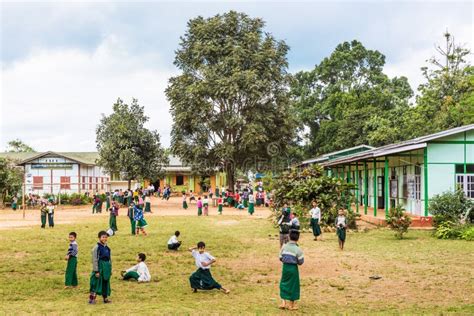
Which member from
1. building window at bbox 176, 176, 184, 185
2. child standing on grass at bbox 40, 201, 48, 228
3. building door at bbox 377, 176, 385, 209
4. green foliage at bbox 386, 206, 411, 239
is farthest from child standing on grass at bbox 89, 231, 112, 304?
building window at bbox 176, 176, 184, 185

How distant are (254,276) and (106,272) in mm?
4127

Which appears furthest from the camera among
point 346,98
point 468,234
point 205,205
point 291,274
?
point 346,98

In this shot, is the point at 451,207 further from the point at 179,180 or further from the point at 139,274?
the point at 179,180

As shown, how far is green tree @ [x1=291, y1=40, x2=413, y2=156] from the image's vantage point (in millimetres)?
59219

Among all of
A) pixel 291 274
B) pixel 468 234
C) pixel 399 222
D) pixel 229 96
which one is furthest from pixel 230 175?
pixel 291 274

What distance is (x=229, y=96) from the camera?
44.3 metres

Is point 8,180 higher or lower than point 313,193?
higher

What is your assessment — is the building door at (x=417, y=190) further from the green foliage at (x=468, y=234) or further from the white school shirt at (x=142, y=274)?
the white school shirt at (x=142, y=274)

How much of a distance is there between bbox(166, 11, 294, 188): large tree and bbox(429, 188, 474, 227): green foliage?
2175 cm

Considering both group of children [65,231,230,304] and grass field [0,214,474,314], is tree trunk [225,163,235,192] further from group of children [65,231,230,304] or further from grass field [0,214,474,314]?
group of children [65,231,230,304]

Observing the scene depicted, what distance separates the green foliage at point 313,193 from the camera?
2466 cm

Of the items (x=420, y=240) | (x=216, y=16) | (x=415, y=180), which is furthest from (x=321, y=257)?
(x=216, y=16)

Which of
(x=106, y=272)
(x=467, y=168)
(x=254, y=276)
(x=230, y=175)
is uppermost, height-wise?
(x=467, y=168)

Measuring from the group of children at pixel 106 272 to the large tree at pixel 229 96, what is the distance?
30840 mm
